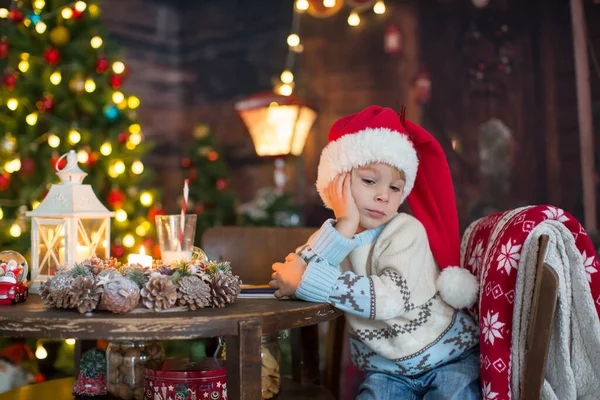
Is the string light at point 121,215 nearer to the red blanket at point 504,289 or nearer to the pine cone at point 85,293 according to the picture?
the pine cone at point 85,293

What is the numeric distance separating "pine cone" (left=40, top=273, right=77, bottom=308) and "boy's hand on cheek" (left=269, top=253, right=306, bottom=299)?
0.51m

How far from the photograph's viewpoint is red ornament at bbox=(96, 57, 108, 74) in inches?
144

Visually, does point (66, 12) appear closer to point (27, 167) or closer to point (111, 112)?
point (111, 112)

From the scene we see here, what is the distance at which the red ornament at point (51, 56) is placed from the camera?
11.6 ft

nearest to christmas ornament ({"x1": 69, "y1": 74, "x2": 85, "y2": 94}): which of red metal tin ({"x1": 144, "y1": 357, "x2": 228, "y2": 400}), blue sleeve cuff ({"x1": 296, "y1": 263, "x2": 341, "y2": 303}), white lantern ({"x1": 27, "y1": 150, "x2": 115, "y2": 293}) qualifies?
white lantern ({"x1": 27, "y1": 150, "x2": 115, "y2": 293})

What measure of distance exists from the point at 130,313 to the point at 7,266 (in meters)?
0.42

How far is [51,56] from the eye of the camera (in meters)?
3.53

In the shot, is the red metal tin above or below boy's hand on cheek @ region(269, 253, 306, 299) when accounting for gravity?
below

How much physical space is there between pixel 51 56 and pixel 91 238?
6.48ft

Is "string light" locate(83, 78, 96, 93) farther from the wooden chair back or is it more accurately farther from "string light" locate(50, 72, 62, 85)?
the wooden chair back

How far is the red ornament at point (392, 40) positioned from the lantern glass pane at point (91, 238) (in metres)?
2.45

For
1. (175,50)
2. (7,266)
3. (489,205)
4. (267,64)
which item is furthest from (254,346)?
(175,50)

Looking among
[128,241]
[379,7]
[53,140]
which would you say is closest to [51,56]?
[53,140]

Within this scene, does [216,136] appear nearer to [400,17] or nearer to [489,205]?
[400,17]
